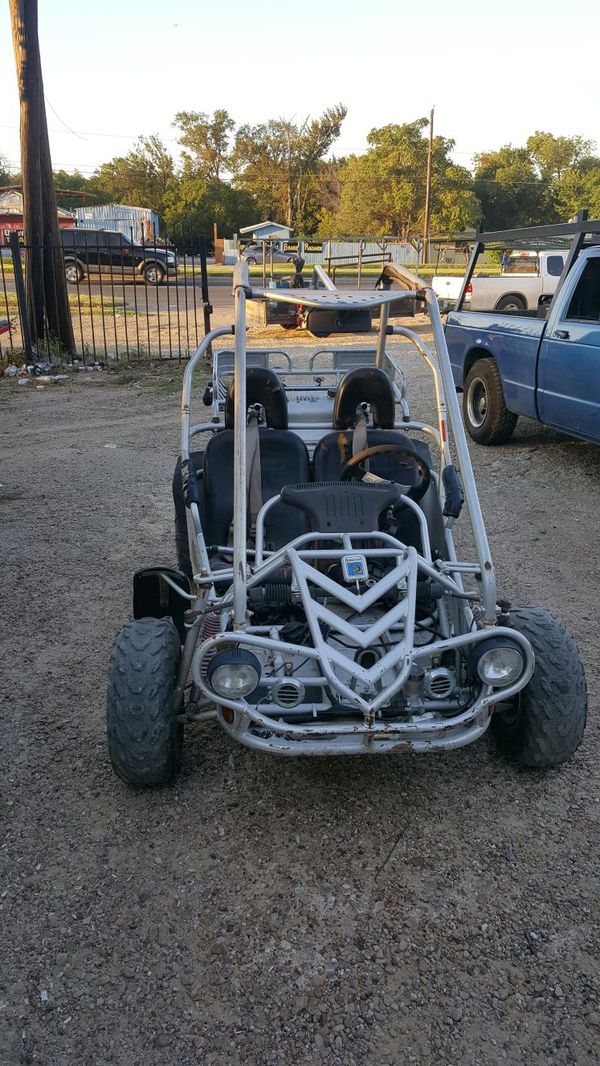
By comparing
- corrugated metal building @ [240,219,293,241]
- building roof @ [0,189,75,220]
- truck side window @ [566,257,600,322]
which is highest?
building roof @ [0,189,75,220]

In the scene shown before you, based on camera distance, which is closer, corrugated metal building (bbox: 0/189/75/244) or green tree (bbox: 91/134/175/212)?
corrugated metal building (bbox: 0/189/75/244)

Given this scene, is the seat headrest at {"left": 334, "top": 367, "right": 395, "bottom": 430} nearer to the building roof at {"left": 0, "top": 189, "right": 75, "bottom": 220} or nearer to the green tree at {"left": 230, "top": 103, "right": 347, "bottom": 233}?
the building roof at {"left": 0, "top": 189, "right": 75, "bottom": 220}

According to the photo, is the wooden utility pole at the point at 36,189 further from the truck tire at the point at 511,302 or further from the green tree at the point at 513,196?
the green tree at the point at 513,196

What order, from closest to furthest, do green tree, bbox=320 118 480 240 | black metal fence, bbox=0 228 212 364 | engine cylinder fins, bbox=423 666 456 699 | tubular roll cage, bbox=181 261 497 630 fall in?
engine cylinder fins, bbox=423 666 456 699, tubular roll cage, bbox=181 261 497 630, black metal fence, bbox=0 228 212 364, green tree, bbox=320 118 480 240

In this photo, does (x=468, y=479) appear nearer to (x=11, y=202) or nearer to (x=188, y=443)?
(x=188, y=443)

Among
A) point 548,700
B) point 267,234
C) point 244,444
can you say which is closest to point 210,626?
point 244,444

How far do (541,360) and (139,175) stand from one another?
75.4 m

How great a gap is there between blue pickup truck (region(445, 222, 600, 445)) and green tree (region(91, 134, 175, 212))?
6991cm

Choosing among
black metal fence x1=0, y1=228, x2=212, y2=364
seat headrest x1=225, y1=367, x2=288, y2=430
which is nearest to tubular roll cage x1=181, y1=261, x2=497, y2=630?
seat headrest x1=225, y1=367, x2=288, y2=430

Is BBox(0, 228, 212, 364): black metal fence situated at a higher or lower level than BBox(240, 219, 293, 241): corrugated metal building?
lower

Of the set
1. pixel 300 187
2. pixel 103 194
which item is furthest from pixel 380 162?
pixel 103 194

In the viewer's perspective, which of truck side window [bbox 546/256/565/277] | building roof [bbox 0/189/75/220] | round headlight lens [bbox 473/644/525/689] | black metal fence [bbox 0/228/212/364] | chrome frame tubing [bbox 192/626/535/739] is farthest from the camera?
building roof [bbox 0/189/75/220]

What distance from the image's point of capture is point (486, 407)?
8.36m

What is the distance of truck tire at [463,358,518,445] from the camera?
816cm
